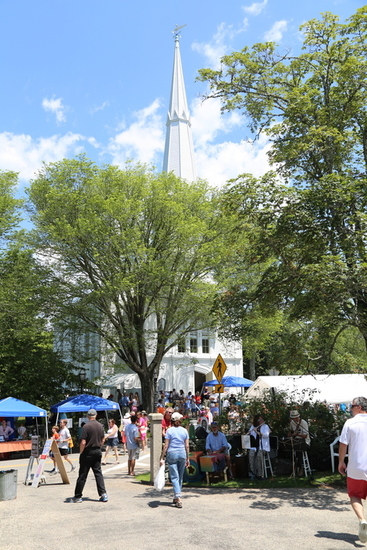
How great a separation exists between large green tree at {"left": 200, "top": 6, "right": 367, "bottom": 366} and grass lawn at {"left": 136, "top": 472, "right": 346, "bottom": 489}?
352 cm

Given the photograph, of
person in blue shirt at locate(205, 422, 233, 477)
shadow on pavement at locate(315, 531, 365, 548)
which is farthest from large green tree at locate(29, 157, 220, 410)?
shadow on pavement at locate(315, 531, 365, 548)

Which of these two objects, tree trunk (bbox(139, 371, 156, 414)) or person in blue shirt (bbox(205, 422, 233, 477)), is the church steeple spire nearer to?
tree trunk (bbox(139, 371, 156, 414))

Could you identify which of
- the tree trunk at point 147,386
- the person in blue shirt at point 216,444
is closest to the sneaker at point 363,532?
the person in blue shirt at point 216,444

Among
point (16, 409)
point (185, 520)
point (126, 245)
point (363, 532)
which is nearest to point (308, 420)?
point (185, 520)

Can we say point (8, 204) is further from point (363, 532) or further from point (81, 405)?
point (363, 532)

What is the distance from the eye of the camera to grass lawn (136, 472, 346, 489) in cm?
1180

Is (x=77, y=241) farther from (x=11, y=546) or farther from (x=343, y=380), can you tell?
(x=11, y=546)

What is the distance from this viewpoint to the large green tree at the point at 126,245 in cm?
2567

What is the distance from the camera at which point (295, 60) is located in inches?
566

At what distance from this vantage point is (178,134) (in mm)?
56875

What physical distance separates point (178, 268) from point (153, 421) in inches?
589

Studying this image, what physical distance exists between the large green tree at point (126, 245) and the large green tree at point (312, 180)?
39.8 feet

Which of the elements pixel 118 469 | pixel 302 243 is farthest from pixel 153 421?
pixel 302 243

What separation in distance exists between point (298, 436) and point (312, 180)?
6406 millimetres
